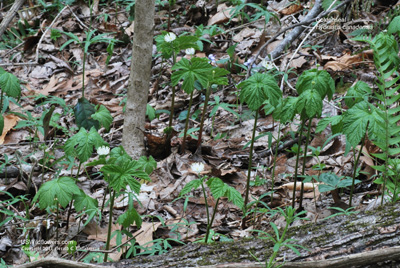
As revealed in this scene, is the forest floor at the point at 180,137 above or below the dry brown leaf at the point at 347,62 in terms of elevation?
below

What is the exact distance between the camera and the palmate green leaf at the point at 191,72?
2.96m

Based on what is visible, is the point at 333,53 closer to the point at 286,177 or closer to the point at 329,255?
the point at 286,177

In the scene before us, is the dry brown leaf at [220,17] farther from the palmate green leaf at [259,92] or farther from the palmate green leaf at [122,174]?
the palmate green leaf at [122,174]

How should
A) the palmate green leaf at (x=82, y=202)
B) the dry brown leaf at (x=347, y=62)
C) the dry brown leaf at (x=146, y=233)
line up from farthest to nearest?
the dry brown leaf at (x=347, y=62) < the dry brown leaf at (x=146, y=233) < the palmate green leaf at (x=82, y=202)

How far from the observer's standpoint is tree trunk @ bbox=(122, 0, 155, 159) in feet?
10.6

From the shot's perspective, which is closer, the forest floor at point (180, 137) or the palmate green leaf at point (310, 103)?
the palmate green leaf at point (310, 103)

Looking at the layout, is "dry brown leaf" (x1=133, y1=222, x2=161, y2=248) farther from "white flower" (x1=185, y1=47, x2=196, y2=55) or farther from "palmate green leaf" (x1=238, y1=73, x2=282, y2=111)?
"white flower" (x1=185, y1=47, x2=196, y2=55)

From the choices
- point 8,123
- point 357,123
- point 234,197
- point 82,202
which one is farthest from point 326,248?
point 8,123

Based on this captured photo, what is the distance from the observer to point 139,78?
337 centimetres

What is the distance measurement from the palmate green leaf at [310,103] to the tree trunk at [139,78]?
153 centimetres

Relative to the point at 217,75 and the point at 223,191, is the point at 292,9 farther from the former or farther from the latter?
the point at 223,191

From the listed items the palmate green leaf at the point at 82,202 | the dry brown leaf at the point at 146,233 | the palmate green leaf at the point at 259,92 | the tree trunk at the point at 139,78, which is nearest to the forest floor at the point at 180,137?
the dry brown leaf at the point at 146,233

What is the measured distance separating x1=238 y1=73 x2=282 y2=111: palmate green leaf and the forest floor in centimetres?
50

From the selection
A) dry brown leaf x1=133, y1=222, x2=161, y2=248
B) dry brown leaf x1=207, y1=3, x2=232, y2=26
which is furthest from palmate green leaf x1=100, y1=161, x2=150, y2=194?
dry brown leaf x1=207, y1=3, x2=232, y2=26
